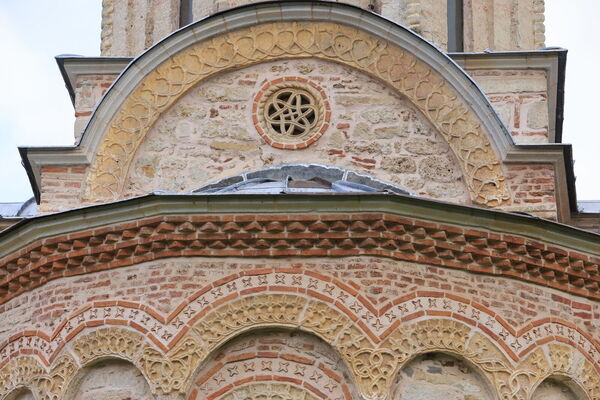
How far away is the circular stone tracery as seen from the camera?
52.7 feet

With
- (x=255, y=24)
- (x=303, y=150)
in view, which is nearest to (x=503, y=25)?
(x=255, y=24)

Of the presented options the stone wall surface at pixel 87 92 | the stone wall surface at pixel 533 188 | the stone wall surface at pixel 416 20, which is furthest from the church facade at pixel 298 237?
the stone wall surface at pixel 416 20

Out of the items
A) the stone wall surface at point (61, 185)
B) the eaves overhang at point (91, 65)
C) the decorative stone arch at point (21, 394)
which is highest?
the eaves overhang at point (91, 65)

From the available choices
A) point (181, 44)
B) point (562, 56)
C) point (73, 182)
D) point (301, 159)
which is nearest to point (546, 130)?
point (562, 56)

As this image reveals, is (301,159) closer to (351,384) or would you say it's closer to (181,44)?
(181,44)

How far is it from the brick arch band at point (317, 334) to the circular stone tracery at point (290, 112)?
2.32 metres

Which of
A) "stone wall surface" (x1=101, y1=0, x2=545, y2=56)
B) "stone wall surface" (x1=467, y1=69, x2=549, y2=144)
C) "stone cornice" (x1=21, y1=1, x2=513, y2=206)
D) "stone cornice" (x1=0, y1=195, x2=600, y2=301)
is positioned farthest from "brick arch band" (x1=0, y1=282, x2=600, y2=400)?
"stone wall surface" (x1=101, y1=0, x2=545, y2=56)

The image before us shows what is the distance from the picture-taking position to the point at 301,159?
628 inches

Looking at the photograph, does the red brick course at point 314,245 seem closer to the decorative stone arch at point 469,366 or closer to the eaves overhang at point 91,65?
the decorative stone arch at point 469,366

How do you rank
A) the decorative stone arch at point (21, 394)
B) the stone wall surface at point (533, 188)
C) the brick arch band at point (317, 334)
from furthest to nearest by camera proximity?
1. the stone wall surface at point (533, 188)
2. the decorative stone arch at point (21, 394)
3. the brick arch band at point (317, 334)

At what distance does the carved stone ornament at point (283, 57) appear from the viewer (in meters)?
16.0

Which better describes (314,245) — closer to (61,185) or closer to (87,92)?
(61,185)

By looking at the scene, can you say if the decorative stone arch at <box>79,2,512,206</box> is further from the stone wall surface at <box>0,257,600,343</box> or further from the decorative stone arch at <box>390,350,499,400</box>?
the decorative stone arch at <box>390,350,499,400</box>

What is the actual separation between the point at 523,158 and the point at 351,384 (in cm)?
333
